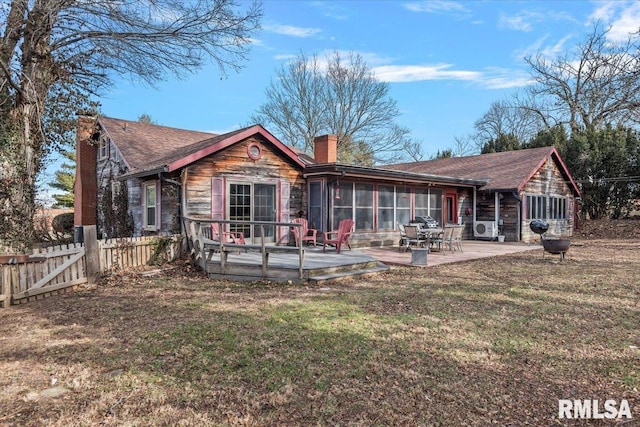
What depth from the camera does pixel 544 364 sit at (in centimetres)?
347

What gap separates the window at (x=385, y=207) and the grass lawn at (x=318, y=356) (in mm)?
6846

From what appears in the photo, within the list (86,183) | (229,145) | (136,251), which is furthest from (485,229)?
(86,183)

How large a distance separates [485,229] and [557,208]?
5033 mm

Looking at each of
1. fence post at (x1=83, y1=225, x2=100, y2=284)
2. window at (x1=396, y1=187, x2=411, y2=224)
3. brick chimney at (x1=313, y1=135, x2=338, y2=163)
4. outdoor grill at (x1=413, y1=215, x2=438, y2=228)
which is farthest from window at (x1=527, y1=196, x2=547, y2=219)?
Answer: fence post at (x1=83, y1=225, x2=100, y2=284)

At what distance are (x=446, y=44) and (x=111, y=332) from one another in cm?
1609

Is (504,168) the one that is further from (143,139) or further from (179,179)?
(143,139)

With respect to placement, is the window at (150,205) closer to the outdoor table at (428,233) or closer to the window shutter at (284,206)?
the window shutter at (284,206)

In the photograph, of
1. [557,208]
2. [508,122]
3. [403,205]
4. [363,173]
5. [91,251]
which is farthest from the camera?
[508,122]

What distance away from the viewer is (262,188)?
1123cm

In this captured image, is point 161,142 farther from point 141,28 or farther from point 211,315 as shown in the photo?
point 211,315

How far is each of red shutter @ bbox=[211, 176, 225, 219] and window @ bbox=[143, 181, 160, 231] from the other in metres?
1.52

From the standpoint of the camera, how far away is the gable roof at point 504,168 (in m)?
16.5

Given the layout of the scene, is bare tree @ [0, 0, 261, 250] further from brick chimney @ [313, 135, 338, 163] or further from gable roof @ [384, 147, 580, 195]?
gable roof @ [384, 147, 580, 195]

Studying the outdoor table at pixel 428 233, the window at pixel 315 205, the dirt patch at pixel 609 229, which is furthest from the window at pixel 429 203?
the dirt patch at pixel 609 229
